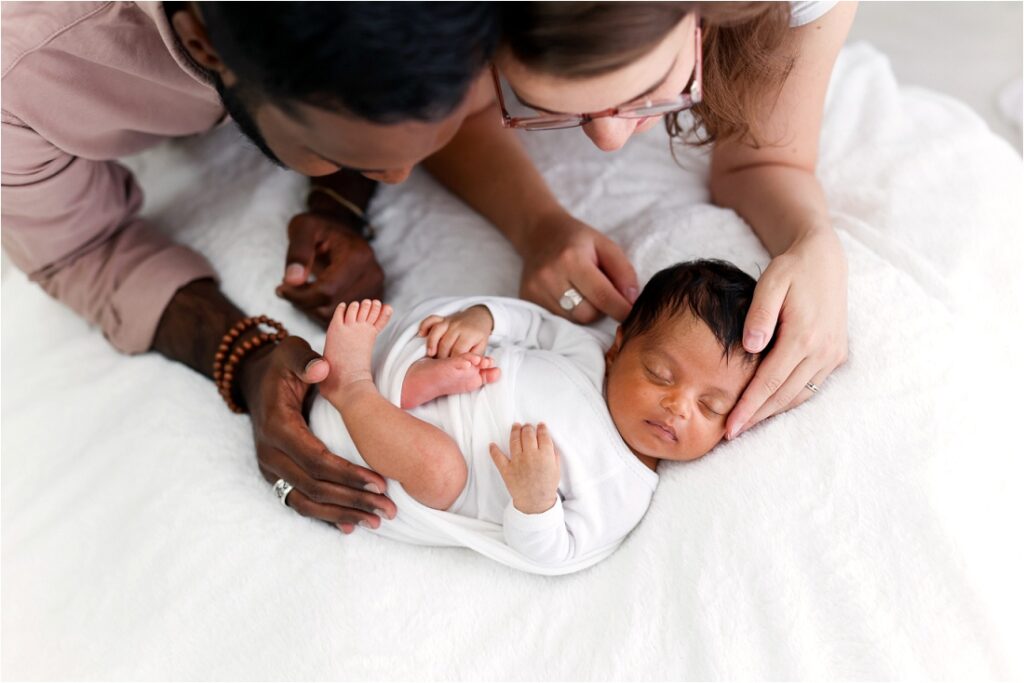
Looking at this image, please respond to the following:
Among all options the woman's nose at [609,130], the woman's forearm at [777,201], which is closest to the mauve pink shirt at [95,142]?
the woman's nose at [609,130]

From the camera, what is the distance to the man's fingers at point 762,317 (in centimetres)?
110

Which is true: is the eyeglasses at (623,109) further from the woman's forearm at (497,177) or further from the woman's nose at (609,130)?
the woman's forearm at (497,177)

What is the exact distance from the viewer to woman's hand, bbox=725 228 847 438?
1.11 meters

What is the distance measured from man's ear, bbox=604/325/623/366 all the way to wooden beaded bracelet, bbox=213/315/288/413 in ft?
1.62

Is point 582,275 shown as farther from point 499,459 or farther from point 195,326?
point 195,326

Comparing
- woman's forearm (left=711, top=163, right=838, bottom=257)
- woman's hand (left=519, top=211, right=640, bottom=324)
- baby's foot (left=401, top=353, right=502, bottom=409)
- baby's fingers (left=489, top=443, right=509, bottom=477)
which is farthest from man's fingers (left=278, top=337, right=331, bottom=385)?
woman's forearm (left=711, top=163, right=838, bottom=257)

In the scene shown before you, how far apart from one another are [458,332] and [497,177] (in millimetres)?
396

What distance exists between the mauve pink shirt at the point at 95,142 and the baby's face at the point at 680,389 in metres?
0.64

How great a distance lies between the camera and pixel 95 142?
4.23 feet

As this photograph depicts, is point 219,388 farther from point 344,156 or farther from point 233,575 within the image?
point 344,156

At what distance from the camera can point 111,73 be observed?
46.9 inches

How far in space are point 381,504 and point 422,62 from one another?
2.07 ft

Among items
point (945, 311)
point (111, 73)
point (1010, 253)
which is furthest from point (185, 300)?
point (1010, 253)

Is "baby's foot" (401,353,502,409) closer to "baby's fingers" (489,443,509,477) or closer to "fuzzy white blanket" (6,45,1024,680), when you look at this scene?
"baby's fingers" (489,443,509,477)
